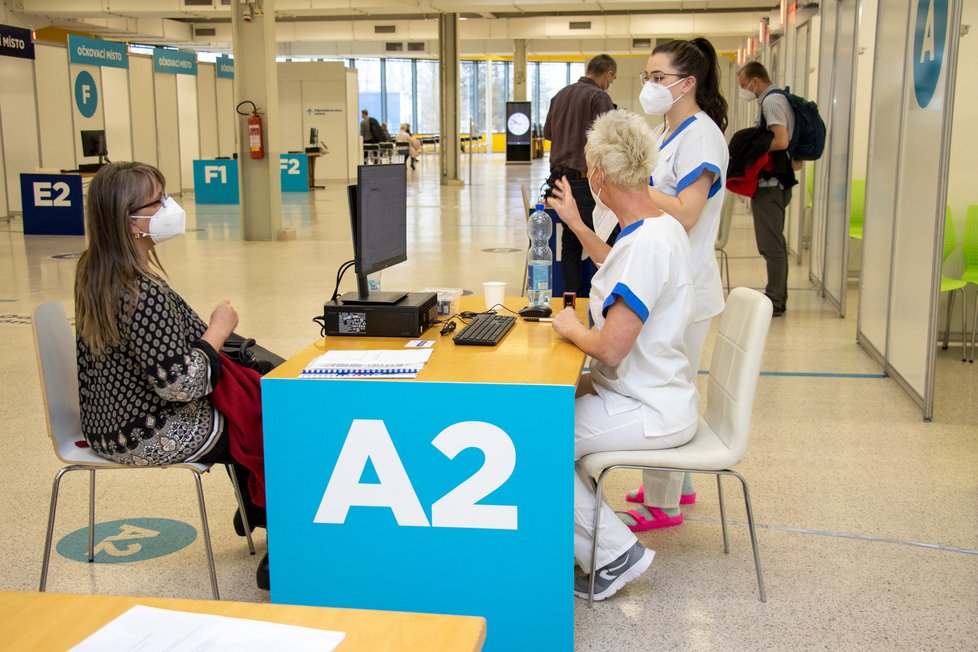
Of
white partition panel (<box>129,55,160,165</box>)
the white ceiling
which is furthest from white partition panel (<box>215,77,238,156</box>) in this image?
white partition panel (<box>129,55,160,165</box>)

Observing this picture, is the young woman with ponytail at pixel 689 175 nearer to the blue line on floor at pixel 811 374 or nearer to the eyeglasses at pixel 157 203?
the eyeglasses at pixel 157 203

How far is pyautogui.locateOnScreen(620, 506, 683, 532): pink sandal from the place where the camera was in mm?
3168

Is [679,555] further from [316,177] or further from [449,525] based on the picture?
[316,177]

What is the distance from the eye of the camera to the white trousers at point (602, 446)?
2.58m

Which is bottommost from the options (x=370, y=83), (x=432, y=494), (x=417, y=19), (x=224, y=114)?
(x=432, y=494)

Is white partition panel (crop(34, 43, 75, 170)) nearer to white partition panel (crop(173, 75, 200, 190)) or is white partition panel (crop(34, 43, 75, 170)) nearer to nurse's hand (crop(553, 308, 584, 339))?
white partition panel (crop(173, 75, 200, 190))

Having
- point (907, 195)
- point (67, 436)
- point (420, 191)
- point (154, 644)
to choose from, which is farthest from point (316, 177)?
point (154, 644)

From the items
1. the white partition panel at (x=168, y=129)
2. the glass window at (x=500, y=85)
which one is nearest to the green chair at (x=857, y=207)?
the white partition panel at (x=168, y=129)

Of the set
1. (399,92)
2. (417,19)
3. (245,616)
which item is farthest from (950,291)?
(399,92)

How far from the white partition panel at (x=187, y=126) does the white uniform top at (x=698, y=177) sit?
1597cm

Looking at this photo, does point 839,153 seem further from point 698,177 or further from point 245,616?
point 245,616

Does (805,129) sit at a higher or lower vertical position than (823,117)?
lower

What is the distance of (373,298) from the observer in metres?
2.93

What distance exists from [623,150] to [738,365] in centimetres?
68
